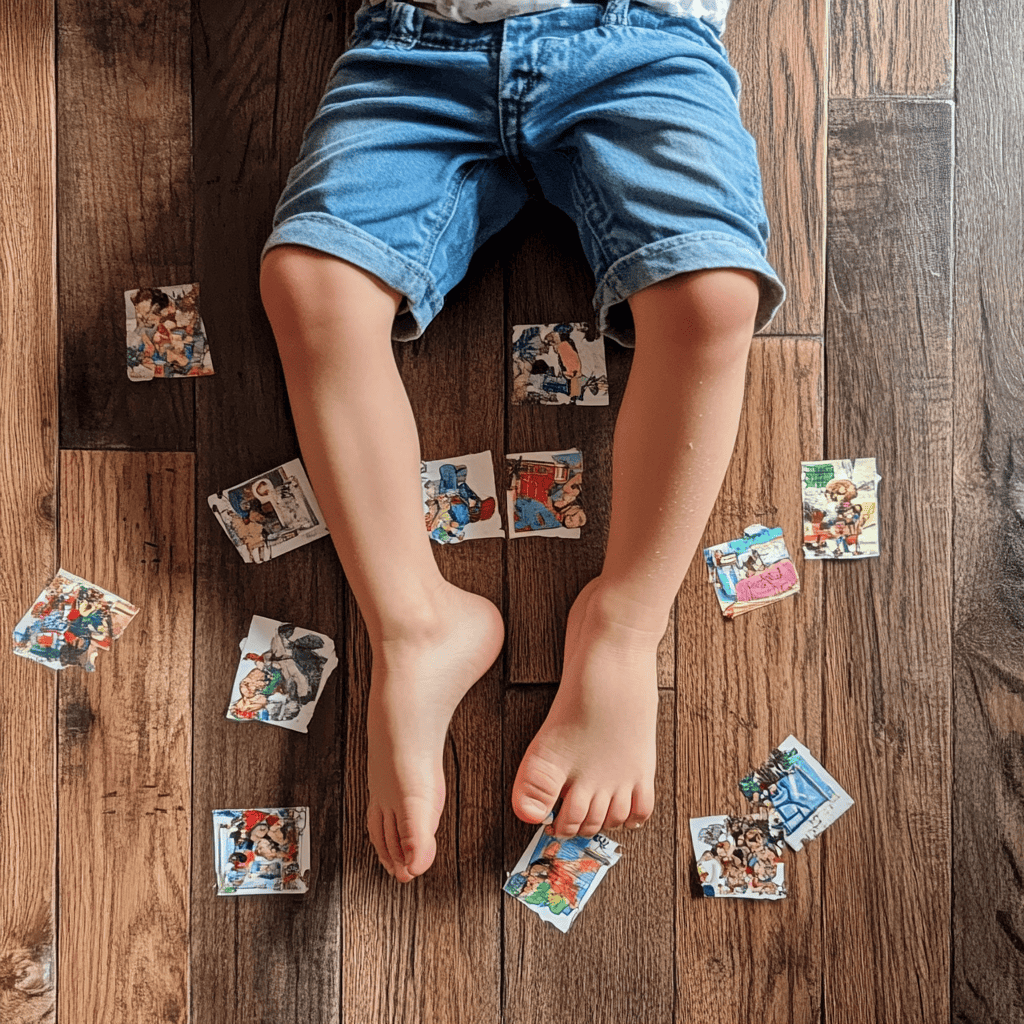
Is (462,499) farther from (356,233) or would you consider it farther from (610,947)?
(610,947)

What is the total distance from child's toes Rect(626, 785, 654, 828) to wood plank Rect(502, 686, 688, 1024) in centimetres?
5

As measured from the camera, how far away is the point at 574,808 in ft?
3.01

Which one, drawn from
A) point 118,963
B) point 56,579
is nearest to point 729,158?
point 56,579

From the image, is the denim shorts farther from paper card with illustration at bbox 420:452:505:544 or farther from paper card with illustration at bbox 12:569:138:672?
paper card with illustration at bbox 12:569:138:672

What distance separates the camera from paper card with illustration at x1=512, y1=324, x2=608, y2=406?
98 cm

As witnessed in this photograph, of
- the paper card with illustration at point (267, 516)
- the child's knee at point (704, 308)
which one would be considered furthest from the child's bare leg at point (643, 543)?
the paper card with illustration at point (267, 516)

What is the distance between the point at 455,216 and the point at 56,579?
0.64 metres

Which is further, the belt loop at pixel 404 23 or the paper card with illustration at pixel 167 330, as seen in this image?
the paper card with illustration at pixel 167 330

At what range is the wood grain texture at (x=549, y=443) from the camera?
984 millimetres

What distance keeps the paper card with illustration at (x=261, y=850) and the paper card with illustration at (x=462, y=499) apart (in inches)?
15.2

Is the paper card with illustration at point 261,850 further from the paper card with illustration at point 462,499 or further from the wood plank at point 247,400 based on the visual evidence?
the paper card with illustration at point 462,499

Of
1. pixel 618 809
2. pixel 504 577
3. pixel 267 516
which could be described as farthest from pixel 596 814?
pixel 267 516

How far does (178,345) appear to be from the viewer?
3.25ft

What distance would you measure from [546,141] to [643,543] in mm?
435
